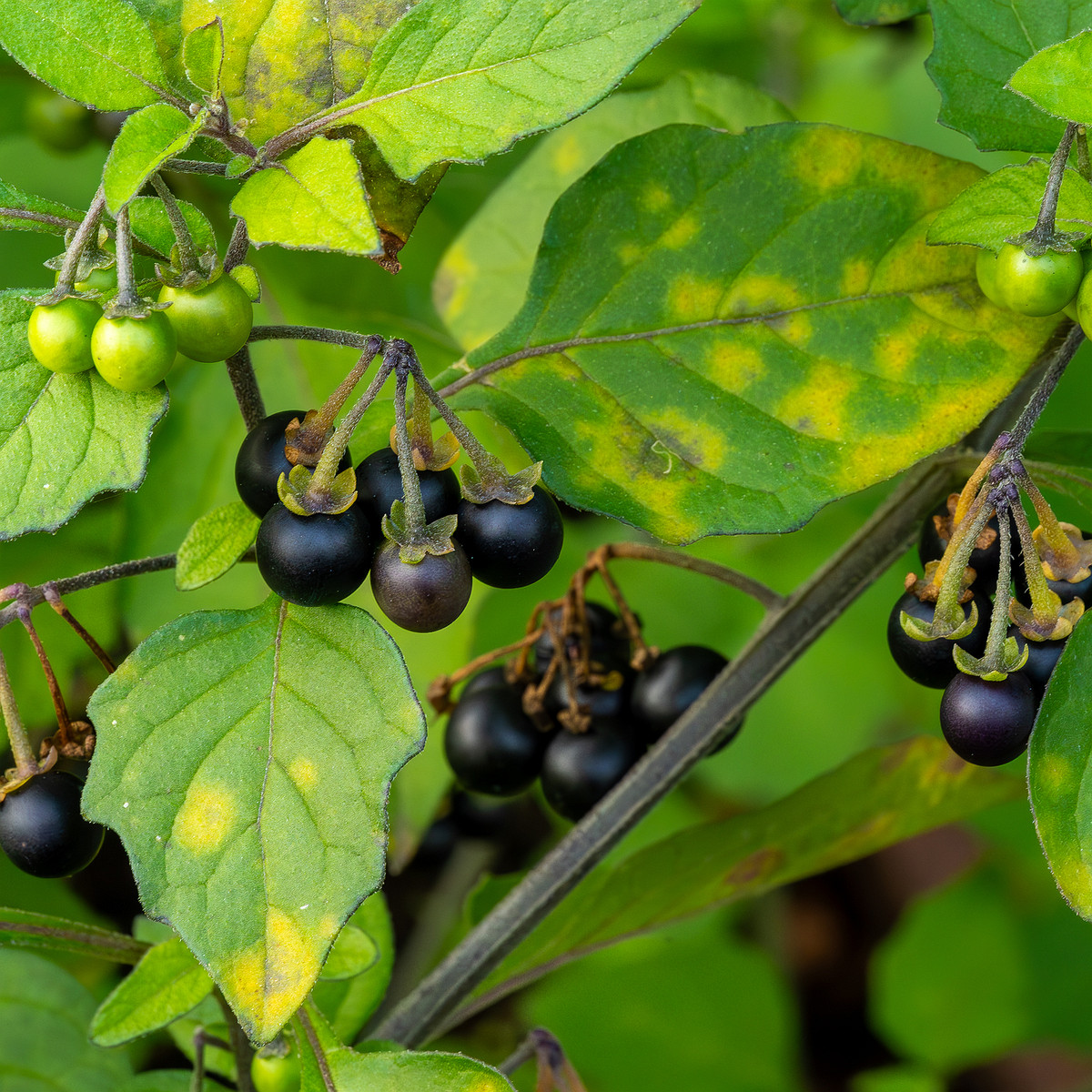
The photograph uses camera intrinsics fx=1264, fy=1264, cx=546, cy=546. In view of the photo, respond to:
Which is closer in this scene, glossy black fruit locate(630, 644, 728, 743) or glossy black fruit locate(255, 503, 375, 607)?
glossy black fruit locate(255, 503, 375, 607)

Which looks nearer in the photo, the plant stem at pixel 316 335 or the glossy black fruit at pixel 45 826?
the plant stem at pixel 316 335

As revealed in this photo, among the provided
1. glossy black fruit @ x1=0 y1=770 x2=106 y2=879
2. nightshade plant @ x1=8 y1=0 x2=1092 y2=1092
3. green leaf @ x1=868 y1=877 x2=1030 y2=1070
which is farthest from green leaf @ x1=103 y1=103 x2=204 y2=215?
green leaf @ x1=868 y1=877 x2=1030 y2=1070

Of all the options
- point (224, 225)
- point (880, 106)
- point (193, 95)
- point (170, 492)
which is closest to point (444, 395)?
point (193, 95)

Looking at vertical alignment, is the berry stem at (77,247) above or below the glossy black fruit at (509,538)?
above

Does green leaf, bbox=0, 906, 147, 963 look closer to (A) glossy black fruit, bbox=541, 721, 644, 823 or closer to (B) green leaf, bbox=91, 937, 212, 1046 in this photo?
(B) green leaf, bbox=91, 937, 212, 1046

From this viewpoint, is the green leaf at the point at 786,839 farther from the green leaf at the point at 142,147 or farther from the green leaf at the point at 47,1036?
the green leaf at the point at 142,147

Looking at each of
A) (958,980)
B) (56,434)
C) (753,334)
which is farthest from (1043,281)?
(958,980)

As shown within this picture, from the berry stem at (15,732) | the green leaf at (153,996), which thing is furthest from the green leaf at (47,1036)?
the berry stem at (15,732)
